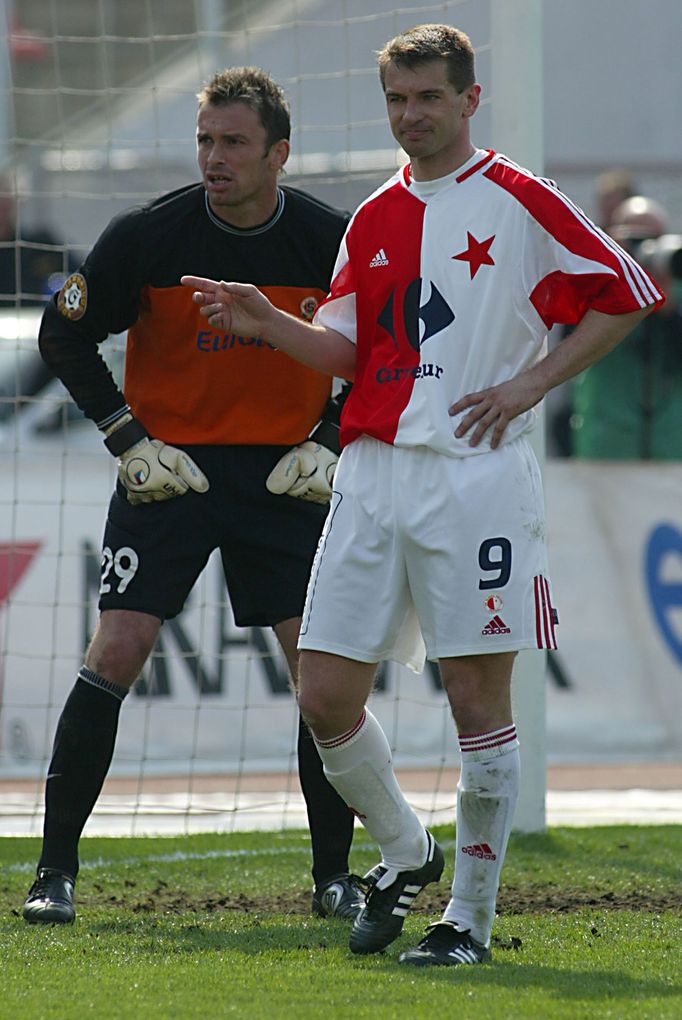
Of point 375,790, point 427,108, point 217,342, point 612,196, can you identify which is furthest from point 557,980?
point 612,196

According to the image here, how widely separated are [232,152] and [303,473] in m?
0.90

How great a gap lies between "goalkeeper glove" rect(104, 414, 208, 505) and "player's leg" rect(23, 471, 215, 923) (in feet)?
0.14

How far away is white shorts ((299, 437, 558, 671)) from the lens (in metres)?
3.99

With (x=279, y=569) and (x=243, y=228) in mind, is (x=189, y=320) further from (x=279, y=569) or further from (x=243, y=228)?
(x=279, y=569)

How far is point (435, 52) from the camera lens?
4.04m

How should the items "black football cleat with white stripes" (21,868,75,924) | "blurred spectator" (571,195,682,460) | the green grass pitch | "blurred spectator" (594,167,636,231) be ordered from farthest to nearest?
"blurred spectator" (594,167,636,231) < "blurred spectator" (571,195,682,460) < "black football cleat with white stripes" (21,868,75,924) < the green grass pitch

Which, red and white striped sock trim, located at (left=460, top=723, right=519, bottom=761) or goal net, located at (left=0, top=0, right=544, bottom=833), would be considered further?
goal net, located at (left=0, top=0, right=544, bottom=833)

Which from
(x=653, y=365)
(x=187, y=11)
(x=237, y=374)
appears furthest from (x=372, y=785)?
(x=187, y=11)

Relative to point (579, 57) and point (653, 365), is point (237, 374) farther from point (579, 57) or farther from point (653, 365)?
point (579, 57)

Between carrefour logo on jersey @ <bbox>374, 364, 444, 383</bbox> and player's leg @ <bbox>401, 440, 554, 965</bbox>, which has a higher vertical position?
carrefour logo on jersey @ <bbox>374, 364, 444, 383</bbox>

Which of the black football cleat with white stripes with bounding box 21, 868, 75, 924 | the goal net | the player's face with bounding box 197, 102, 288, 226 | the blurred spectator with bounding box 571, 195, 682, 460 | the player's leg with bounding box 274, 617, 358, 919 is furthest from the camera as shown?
the blurred spectator with bounding box 571, 195, 682, 460

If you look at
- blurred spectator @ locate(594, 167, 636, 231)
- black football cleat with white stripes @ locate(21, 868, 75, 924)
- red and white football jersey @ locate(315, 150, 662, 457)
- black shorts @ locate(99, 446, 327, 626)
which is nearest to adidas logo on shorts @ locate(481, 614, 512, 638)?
red and white football jersey @ locate(315, 150, 662, 457)

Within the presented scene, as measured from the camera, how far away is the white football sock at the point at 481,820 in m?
4.03

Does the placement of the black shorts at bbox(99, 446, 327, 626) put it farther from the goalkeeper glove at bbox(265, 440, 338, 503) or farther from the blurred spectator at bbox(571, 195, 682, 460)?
the blurred spectator at bbox(571, 195, 682, 460)
